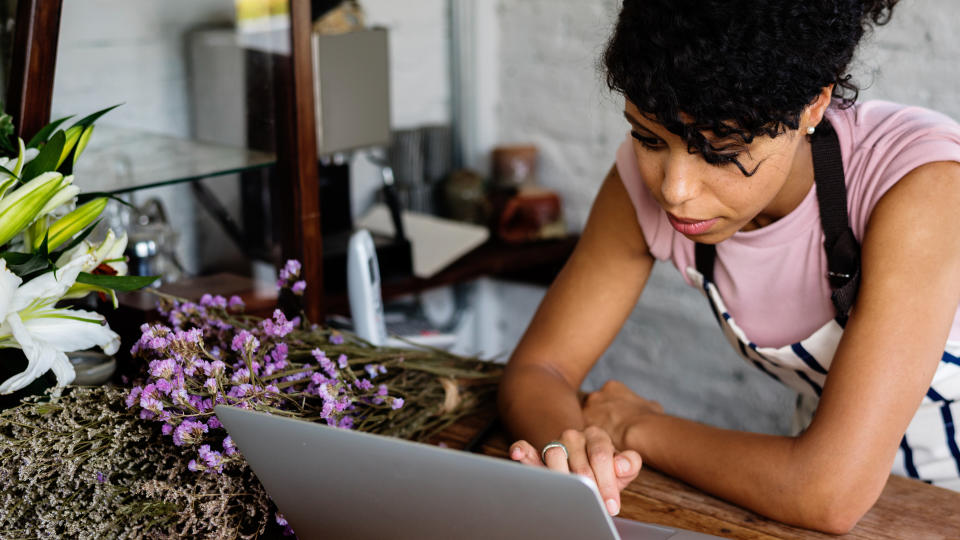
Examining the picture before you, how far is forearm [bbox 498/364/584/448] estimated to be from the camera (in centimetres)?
119

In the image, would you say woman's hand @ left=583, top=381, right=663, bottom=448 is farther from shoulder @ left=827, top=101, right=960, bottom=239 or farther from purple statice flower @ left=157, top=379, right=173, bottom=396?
purple statice flower @ left=157, top=379, right=173, bottom=396

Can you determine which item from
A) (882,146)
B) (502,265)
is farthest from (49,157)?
(502,265)

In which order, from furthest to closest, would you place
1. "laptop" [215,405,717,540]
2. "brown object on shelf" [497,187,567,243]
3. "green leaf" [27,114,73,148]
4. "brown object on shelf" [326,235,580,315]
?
1. "brown object on shelf" [497,187,567,243]
2. "brown object on shelf" [326,235,580,315]
3. "green leaf" [27,114,73,148]
4. "laptop" [215,405,717,540]

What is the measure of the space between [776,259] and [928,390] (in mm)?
252

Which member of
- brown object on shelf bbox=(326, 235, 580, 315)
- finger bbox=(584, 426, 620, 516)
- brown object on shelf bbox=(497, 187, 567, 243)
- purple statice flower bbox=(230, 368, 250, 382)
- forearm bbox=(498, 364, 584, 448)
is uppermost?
purple statice flower bbox=(230, 368, 250, 382)

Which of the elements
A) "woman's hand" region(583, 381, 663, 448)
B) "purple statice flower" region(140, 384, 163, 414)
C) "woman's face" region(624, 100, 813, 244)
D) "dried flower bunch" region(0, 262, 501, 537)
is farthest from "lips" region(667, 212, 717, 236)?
"purple statice flower" region(140, 384, 163, 414)

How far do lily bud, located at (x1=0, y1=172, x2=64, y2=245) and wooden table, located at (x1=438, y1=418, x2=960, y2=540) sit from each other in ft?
2.28

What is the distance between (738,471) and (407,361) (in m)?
0.44

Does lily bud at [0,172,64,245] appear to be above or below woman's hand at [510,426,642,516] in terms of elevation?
above

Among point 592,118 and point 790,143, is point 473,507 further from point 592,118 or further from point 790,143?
point 592,118

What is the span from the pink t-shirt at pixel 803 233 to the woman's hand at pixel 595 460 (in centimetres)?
40

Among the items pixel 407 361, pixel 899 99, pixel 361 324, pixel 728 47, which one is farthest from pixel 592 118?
pixel 728 47

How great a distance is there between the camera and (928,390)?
4.10ft

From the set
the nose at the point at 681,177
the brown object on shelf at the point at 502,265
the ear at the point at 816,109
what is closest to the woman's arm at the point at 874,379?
the ear at the point at 816,109
